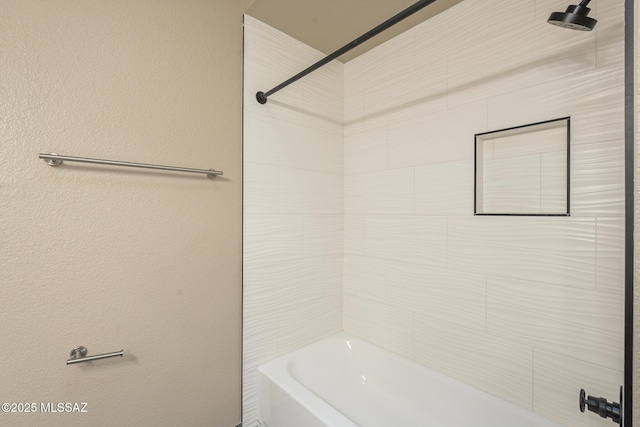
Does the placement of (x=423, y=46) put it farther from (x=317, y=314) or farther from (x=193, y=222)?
(x=317, y=314)

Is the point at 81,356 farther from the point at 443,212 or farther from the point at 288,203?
the point at 443,212

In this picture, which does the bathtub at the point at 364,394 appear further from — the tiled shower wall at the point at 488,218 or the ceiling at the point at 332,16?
the ceiling at the point at 332,16

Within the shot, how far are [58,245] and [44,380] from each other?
47 centimetres

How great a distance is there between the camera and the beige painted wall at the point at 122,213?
100 centimetres

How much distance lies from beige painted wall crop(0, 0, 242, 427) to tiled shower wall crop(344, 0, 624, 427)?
34.0 inches

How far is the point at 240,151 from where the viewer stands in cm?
156

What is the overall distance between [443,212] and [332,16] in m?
1.21

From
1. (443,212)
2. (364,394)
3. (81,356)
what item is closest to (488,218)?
(443,212)

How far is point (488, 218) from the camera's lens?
4.55 ft

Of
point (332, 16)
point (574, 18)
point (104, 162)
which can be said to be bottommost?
point (104, 162)

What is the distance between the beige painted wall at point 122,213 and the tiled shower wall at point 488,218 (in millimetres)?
864

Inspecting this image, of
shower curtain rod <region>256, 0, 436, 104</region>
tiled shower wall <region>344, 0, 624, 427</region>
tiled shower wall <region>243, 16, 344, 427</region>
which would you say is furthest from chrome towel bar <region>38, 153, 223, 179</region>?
tiled shower wall <region>344, 0, 624, 427</region>

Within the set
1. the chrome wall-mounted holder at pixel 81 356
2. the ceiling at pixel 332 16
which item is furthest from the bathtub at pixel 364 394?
the ceiling at pixel 332 16

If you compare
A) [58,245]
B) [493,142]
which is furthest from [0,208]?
[493,142]
